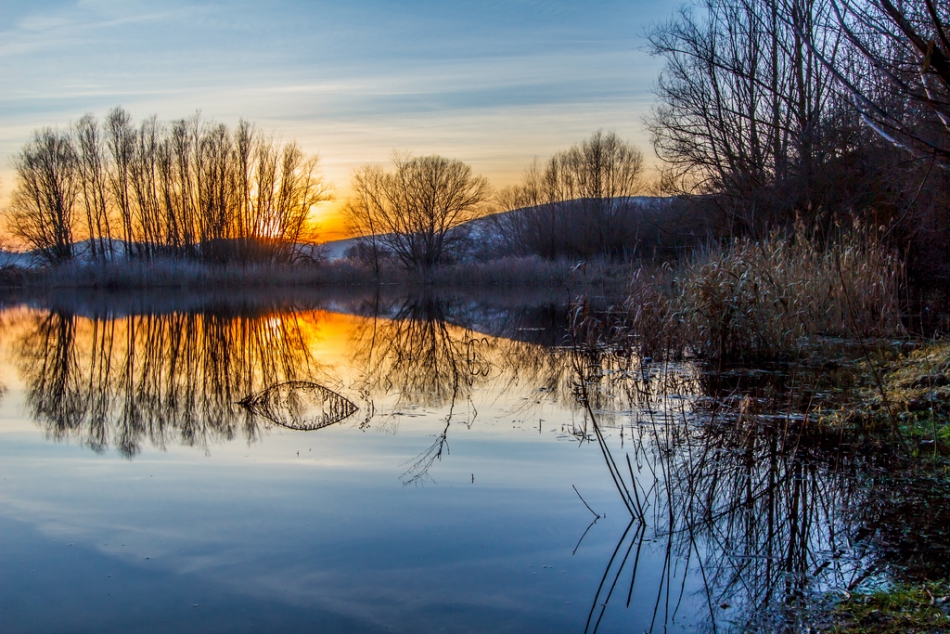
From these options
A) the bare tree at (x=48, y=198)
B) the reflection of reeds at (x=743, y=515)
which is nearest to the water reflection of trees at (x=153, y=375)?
the reflection of reeds at (x=743, y=515)

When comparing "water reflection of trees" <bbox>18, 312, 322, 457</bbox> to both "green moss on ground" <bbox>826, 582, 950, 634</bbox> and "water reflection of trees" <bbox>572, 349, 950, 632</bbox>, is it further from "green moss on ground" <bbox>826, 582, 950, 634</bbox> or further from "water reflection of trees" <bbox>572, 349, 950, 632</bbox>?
"green moss on ground" <bbox>826, 582, 950, 634</bbox>

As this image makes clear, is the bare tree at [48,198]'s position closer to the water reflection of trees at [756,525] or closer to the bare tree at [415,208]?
the bare tree at [415,208]

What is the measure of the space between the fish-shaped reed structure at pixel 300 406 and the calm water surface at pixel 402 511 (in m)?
0.03

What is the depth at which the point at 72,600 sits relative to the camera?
7.73ft

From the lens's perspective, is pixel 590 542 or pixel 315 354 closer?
pixel 590 542

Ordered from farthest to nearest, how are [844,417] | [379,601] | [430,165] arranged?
[430,165], [844,417], [379,601]

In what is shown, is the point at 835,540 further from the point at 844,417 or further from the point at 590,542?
the point at 844,417

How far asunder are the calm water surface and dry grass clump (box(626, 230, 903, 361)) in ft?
2.12

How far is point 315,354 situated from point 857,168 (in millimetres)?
9765

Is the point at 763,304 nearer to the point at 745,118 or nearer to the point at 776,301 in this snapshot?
the point at 776,301

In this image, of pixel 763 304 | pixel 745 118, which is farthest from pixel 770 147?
pixel 763 304

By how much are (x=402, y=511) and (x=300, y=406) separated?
2.58 metres

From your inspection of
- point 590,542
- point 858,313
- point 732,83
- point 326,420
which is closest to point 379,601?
point 590,542

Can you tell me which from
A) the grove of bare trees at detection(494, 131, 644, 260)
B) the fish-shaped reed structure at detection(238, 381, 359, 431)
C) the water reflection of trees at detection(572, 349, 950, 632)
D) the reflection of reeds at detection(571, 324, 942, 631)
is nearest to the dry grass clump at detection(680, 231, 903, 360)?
the reflection of reeds at detection(571, 324, 942, 631)
